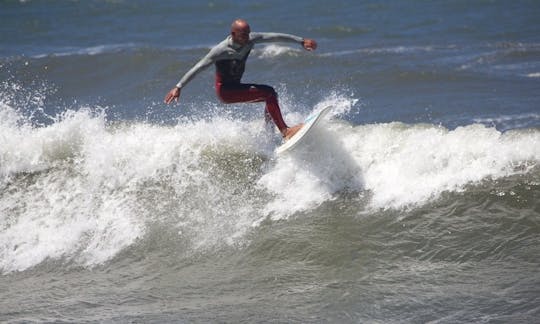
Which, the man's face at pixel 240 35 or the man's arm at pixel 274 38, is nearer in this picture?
the man's face at pixel 240 35

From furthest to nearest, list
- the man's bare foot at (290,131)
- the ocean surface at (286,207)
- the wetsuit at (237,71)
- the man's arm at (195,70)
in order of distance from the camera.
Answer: the man's bare foot at (290,131) → the wetsuit at (237,71) → the man's arm at (195,70) → the ocean surface at (286,207)

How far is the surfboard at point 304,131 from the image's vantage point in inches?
353

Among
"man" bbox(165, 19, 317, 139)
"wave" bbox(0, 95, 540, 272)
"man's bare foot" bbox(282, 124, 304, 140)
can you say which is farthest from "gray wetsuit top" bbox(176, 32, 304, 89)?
"wave" bbox(0, 95, 540, 272)

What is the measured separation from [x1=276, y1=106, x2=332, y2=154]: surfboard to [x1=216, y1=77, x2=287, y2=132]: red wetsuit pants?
36cm

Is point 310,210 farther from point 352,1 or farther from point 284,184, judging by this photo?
point 352,1

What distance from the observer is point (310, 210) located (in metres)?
8.75

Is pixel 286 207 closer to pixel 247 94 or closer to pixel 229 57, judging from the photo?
pixel 247 94

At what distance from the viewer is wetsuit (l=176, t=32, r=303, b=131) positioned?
341 inches

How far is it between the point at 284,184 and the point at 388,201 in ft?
4.46

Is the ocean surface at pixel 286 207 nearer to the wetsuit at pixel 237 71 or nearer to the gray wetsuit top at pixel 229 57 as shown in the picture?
the wetsuit at pixel 237 71

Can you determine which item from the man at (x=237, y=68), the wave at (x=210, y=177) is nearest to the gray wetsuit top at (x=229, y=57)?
the man at (x=237, y=68)

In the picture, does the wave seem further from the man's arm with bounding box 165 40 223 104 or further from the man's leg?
the man's arm with bounding box 165 40 223 104

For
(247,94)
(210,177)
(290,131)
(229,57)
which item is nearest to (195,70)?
(229,57)

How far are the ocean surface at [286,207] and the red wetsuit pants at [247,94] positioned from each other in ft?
2.18
